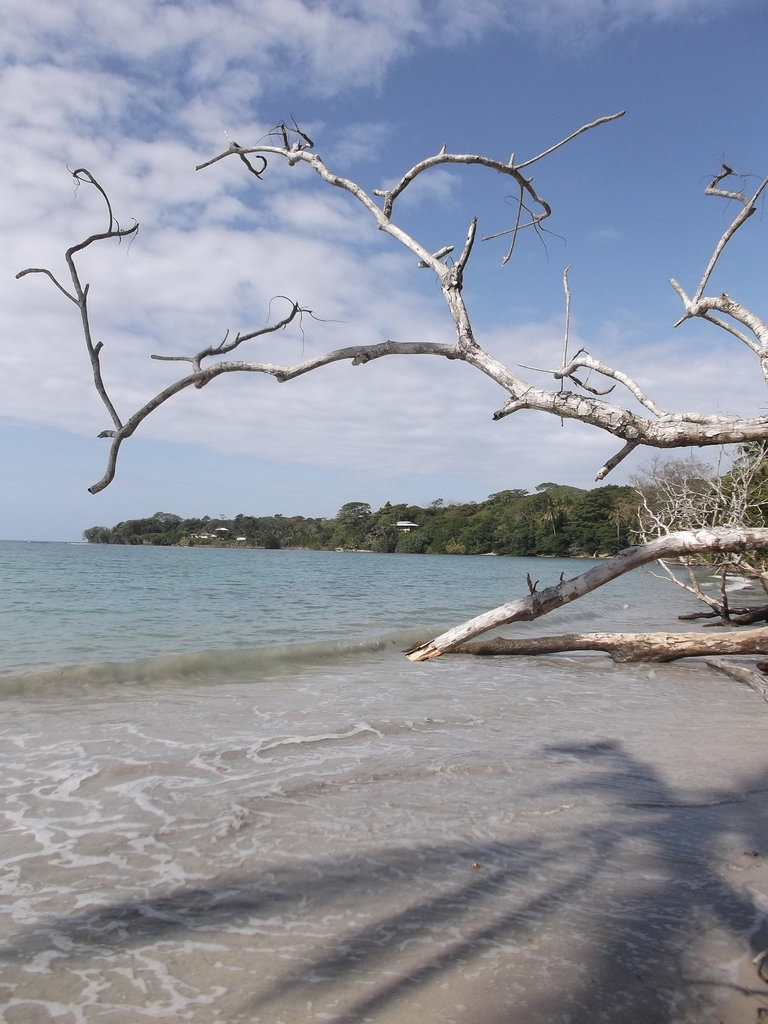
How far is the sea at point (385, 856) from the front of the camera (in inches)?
91.2

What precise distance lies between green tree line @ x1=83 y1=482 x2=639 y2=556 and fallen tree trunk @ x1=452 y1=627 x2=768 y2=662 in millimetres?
78942

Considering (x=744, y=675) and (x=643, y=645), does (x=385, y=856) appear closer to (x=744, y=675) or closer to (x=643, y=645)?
(x=744, y=675)

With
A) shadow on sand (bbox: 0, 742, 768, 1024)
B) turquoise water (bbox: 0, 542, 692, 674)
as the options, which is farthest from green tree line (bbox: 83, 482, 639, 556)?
shadow on sand (bbox: 0, 742, 768, 1024)

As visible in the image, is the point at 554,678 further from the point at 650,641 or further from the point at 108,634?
the point at 108,634

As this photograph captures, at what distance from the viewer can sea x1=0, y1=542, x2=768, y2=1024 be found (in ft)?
7.60

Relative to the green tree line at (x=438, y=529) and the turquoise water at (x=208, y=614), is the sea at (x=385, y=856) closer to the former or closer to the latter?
the turquoise water at (x=208, y=614)

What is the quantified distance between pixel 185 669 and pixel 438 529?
4128 inches

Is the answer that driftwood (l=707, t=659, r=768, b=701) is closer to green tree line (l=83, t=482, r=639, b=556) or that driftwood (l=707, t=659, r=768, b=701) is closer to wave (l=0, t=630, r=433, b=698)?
wave (l=0, t=630, r=433, b=698)

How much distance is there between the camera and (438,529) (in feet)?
373

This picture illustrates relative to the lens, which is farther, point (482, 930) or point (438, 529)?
point (438, 529)

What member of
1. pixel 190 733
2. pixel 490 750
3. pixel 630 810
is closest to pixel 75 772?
pixel 190 733

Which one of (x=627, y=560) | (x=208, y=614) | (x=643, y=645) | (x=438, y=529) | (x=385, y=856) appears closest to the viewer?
(x=385, y=856)

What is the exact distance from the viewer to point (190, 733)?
19.4 ft

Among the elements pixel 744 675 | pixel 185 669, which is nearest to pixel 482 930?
pixel 744 675
